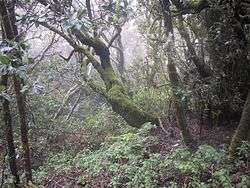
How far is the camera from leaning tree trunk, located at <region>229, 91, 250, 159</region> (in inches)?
250

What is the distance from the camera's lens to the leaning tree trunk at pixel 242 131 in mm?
6348

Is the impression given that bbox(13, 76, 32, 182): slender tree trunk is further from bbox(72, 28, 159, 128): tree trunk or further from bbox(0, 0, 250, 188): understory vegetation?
bbox(72, 28, 159, 128): tree trunk

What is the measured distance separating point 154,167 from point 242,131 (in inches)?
59.1

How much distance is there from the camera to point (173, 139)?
848cm

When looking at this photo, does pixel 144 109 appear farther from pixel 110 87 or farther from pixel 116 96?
pixel 110 87

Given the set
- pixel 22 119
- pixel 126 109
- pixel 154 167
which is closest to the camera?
pixel 22 119

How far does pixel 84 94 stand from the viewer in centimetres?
1350

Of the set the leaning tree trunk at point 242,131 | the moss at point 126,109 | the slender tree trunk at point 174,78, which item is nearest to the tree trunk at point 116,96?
the moss at point 126,109

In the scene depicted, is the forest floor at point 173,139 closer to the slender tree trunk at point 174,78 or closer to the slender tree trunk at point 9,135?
the slender tree trunk at point 174,78

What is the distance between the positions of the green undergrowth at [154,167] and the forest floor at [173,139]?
0.34ft

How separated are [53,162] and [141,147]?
2279 millimetres

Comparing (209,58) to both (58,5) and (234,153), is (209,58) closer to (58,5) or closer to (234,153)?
(234,153)

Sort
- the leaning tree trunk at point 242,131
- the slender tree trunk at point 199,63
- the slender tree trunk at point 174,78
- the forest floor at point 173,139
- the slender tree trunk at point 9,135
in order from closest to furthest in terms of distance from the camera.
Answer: the slender tree trunk at point 9,135
the leaning tree trunk at point 242,131
the slender tree trunk at point 174,78
the forest floor at point 173,139
the slender tree trunk at point 199,63

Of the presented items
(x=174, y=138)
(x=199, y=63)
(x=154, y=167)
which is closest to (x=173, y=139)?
(x=174, y=138)
